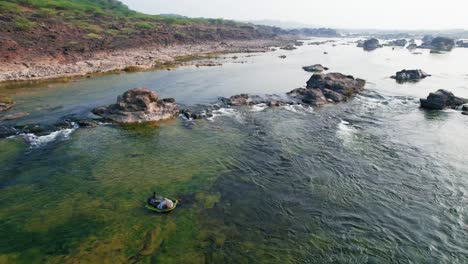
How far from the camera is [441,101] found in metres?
45.5

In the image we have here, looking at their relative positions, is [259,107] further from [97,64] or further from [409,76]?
[97,64]

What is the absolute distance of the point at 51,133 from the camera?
33.3 meters

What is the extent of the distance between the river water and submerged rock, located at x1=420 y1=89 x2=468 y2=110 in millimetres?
2619

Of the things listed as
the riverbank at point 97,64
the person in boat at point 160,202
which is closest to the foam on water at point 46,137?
the person in boat at point 160,202

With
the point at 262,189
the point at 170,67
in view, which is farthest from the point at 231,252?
the point at 170,67

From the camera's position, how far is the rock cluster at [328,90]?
48.6 meters

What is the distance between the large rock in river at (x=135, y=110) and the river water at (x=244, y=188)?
81.4 inches

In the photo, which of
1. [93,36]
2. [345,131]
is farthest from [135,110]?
[93,36]

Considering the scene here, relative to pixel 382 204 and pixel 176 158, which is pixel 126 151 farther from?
pixel 382 204

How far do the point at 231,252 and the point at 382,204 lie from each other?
41.9 feet

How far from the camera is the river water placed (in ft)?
56.0

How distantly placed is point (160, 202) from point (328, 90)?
40.9 metres

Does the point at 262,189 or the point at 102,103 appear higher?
the point at 102,103

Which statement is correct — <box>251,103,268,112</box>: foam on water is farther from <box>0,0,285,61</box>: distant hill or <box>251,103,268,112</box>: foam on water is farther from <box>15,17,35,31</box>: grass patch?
<box>15,17,35,31</box>: grass patch
